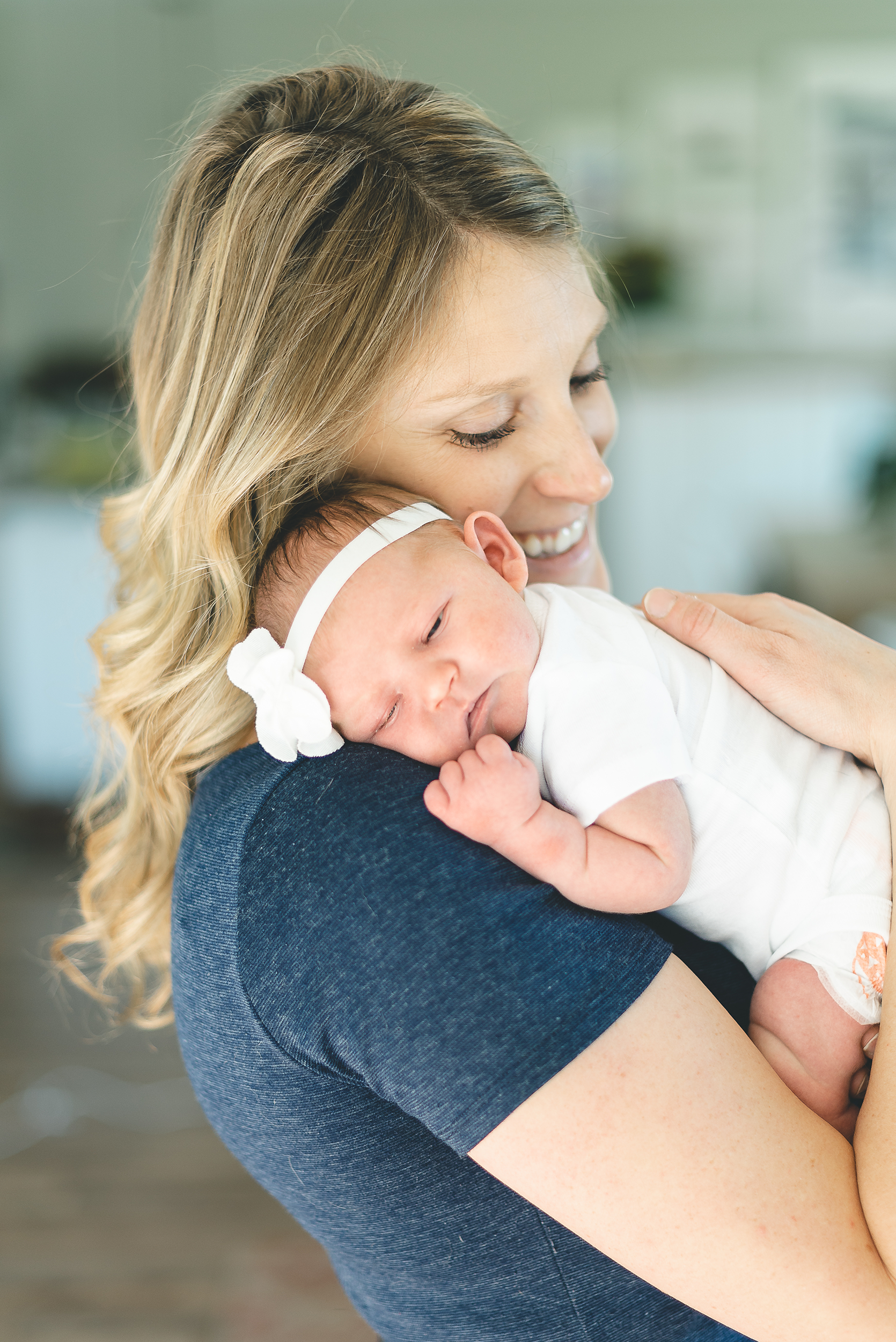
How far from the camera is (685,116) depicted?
5.44 m

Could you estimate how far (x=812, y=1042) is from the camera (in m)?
0.90

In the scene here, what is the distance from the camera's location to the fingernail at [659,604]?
3.30 feet

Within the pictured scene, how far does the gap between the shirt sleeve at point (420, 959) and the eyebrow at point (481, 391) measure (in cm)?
38

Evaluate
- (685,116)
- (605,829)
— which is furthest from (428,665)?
(685,116)

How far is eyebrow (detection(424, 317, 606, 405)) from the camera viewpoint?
1.00 m

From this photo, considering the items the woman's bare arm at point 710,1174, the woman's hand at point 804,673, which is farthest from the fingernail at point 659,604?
the woman's bare arm at point 710,1174

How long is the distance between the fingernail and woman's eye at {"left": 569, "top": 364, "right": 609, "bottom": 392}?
26cm

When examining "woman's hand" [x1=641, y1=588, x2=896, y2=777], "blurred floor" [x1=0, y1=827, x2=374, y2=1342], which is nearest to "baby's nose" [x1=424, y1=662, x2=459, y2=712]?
"woman's hand" [x1=641, y1=588, x2=896, y2=777]

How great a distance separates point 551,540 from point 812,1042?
569 millimetres

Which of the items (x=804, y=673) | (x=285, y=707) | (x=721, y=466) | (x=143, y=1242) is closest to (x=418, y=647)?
(x=285, y=707)

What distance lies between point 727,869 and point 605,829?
0.44 ft

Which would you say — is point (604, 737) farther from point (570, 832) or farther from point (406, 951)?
point (406, 951)

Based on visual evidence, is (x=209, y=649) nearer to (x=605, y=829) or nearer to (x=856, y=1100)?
(x=605, y=829)

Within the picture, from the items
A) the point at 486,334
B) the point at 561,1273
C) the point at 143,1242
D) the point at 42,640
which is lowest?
the point at 143,1242
